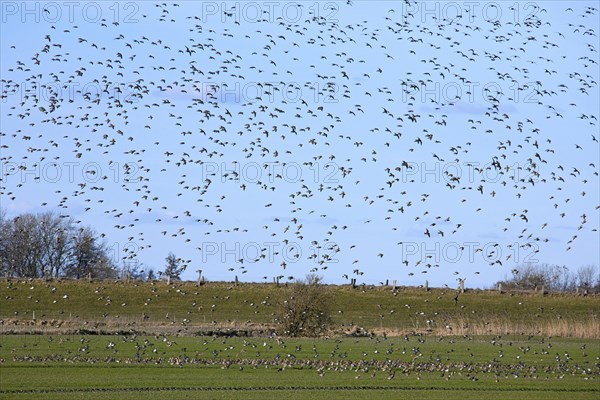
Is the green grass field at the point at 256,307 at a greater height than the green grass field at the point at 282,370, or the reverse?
the green grass field at the point at 256,307

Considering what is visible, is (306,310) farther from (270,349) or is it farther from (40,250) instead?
(40,250)

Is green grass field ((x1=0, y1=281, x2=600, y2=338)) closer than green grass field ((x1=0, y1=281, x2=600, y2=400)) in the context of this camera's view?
No

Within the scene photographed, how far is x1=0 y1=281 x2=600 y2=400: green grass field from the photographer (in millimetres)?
32938

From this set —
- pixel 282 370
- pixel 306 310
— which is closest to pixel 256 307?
pixel 306 310

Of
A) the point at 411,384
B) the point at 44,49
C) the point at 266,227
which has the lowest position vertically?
the point at 411,384

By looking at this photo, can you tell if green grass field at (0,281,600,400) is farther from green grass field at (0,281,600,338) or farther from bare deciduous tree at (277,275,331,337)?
bare deciduous tree at (277,275,331,337)

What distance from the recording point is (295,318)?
60469 mm

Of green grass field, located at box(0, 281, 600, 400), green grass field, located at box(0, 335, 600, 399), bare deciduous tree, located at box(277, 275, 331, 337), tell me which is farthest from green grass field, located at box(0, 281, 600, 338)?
green grass field, located at box(0, 335, 600, 399)

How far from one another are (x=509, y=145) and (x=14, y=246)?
298 ft

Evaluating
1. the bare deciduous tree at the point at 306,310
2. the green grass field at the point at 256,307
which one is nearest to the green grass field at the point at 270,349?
the green grass field at the point at 256,307

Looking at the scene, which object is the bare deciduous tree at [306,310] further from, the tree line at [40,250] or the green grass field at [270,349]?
the tree line at [40,250]

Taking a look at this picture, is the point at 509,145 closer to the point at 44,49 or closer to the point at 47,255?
the point at 44,49

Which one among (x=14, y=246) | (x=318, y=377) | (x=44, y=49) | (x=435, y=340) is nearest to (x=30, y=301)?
(x=14, y=246)

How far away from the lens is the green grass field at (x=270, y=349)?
3294cm
